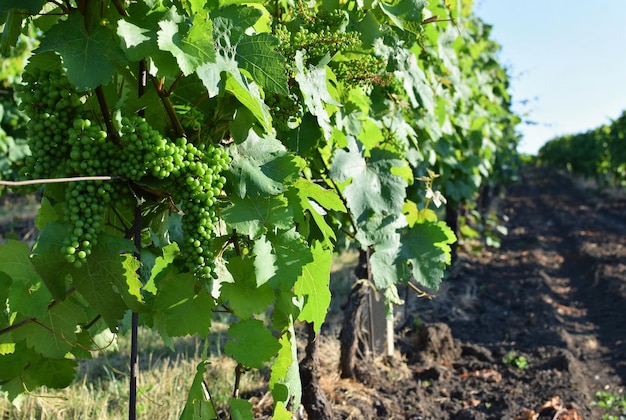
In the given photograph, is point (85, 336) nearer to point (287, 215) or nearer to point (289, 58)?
point (287, 215)

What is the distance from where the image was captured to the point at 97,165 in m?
1.38

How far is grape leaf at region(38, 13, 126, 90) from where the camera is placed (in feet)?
4.19

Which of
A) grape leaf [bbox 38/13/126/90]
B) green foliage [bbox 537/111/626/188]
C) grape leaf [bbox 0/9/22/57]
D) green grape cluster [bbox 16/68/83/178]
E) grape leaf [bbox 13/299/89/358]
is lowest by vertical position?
grape leaf [bbox 13/299/89/358]

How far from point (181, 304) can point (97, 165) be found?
17.4 inches

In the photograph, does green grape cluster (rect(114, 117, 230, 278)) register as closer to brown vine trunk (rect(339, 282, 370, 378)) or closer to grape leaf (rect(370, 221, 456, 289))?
grape leaf (rect(370, 221, 456, 289))

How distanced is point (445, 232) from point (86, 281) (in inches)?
72.8

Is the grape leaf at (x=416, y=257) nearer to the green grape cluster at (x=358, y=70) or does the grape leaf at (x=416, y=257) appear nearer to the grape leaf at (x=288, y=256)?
the green grape cluster at (x=358, y=70)

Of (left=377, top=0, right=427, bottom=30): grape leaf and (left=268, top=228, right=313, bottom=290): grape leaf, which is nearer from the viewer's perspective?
(left=268, top=228, right=313, bottom=290): grape leaf

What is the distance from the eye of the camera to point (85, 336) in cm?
194

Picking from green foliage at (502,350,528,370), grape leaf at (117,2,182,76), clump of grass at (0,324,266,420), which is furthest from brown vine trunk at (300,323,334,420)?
green foliage at (502,350,528,370)

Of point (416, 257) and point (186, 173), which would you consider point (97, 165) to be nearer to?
point (186, 173)

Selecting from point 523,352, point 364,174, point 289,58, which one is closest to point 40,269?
point 289,58

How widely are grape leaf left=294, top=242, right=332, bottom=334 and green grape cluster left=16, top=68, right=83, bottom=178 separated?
2.45 feet

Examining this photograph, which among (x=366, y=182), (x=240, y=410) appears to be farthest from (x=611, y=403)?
(x=240, y=410)
